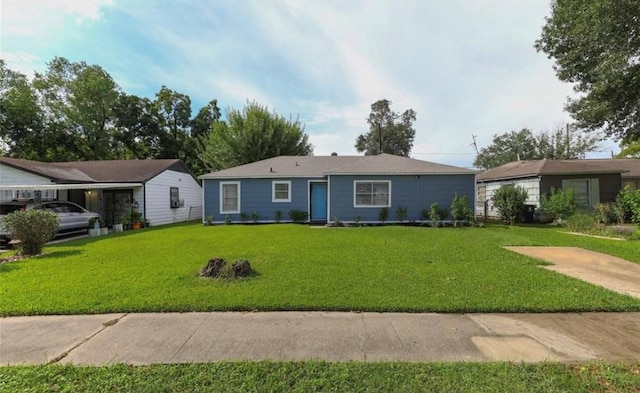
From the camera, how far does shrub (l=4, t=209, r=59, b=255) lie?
26.3ft

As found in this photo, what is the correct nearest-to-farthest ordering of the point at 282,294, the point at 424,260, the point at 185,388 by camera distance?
the point at 185,388 → the point at 282,294 → the point at 424,260

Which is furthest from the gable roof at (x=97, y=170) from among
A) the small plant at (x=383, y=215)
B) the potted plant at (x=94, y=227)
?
the small plant at (x=383, y=215)

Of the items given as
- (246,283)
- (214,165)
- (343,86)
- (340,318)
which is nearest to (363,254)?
(246,283)

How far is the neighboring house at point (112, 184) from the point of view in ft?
46.8

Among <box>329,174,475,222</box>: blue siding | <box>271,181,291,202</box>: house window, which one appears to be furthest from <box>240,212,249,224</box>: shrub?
<box>329,174,475,222</box>: blue siding

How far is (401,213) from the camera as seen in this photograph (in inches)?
574

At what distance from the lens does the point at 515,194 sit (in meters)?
14.8

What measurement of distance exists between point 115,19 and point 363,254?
904cm

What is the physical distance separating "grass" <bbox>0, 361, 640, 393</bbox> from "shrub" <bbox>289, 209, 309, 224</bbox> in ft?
42.3

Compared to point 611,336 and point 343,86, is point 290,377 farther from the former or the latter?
point 343,86

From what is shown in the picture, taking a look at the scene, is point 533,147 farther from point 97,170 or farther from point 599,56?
point 97,170

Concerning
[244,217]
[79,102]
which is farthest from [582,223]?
[79,102]

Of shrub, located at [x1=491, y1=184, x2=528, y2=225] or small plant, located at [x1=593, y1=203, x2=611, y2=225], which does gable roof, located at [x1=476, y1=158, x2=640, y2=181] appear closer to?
shrub, located at [x1=491, y1=184, x2=528, y2=225]

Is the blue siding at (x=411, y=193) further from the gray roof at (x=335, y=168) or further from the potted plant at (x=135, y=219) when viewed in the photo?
the potted plant at (x=135, y=219)
